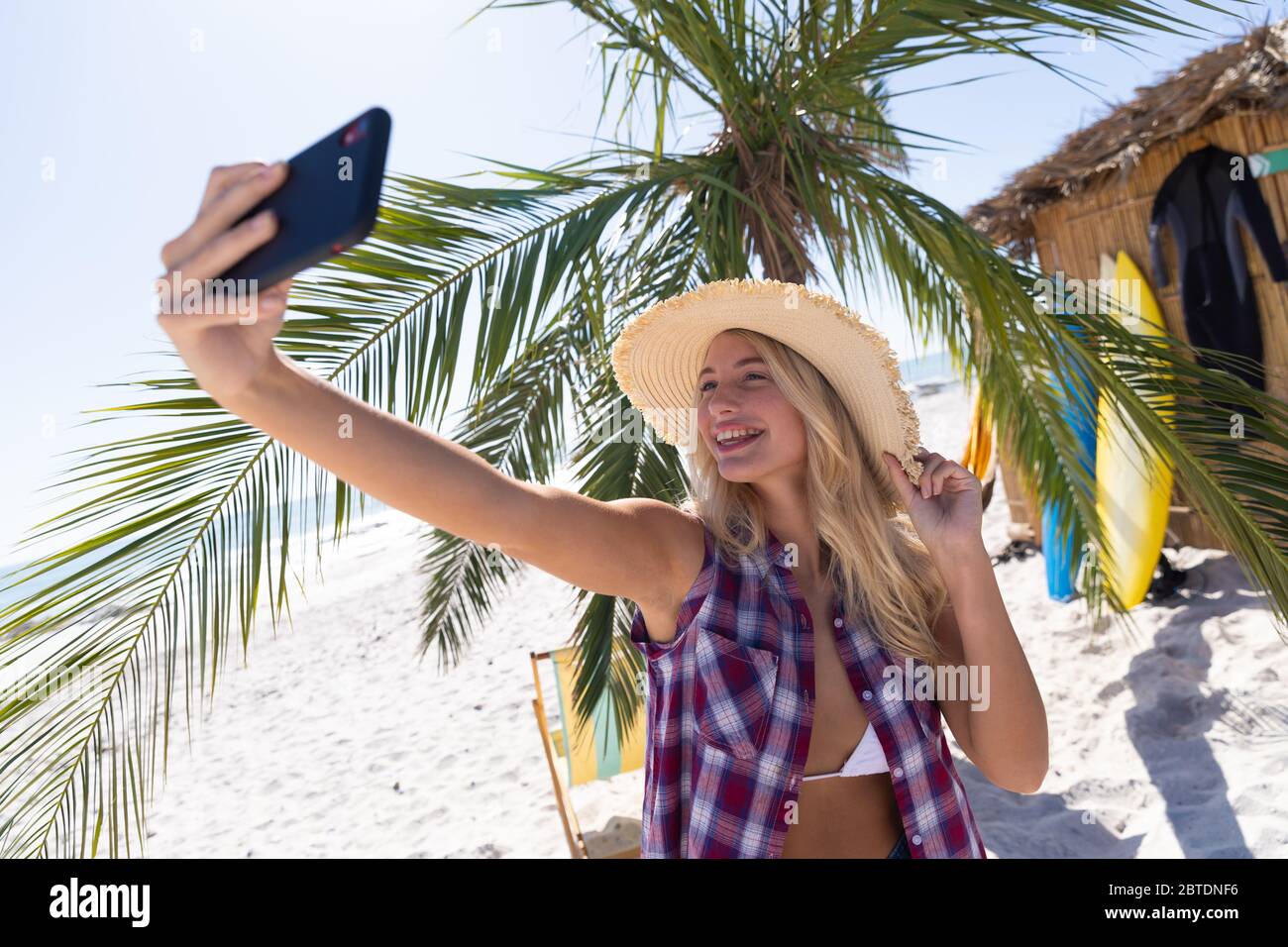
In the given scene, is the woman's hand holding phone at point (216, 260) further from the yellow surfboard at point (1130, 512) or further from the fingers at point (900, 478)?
the yellow surfboard at point (1130, 512)

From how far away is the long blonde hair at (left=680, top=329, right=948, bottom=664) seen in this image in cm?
161

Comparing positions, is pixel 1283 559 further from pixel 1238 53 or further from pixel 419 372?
pixel 1238 53

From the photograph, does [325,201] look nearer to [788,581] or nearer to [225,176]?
[225,176]

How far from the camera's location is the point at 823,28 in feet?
8.91

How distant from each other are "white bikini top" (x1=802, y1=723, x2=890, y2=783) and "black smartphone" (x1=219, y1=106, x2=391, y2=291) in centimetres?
123

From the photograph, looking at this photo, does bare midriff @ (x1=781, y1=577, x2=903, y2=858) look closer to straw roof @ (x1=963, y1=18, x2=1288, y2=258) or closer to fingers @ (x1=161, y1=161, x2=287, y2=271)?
fingers @ (x1=161, y1=161, x2=287, y2=271)

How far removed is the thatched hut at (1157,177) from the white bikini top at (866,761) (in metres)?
3.06

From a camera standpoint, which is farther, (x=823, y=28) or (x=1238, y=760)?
(x=1238, y=760)

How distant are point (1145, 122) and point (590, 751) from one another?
5.32m

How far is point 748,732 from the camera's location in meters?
1.39

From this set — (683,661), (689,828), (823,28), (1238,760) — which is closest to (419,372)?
(683,661)

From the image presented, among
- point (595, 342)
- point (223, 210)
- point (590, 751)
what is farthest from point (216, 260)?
point (590, 751)

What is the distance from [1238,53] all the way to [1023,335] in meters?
3.60
